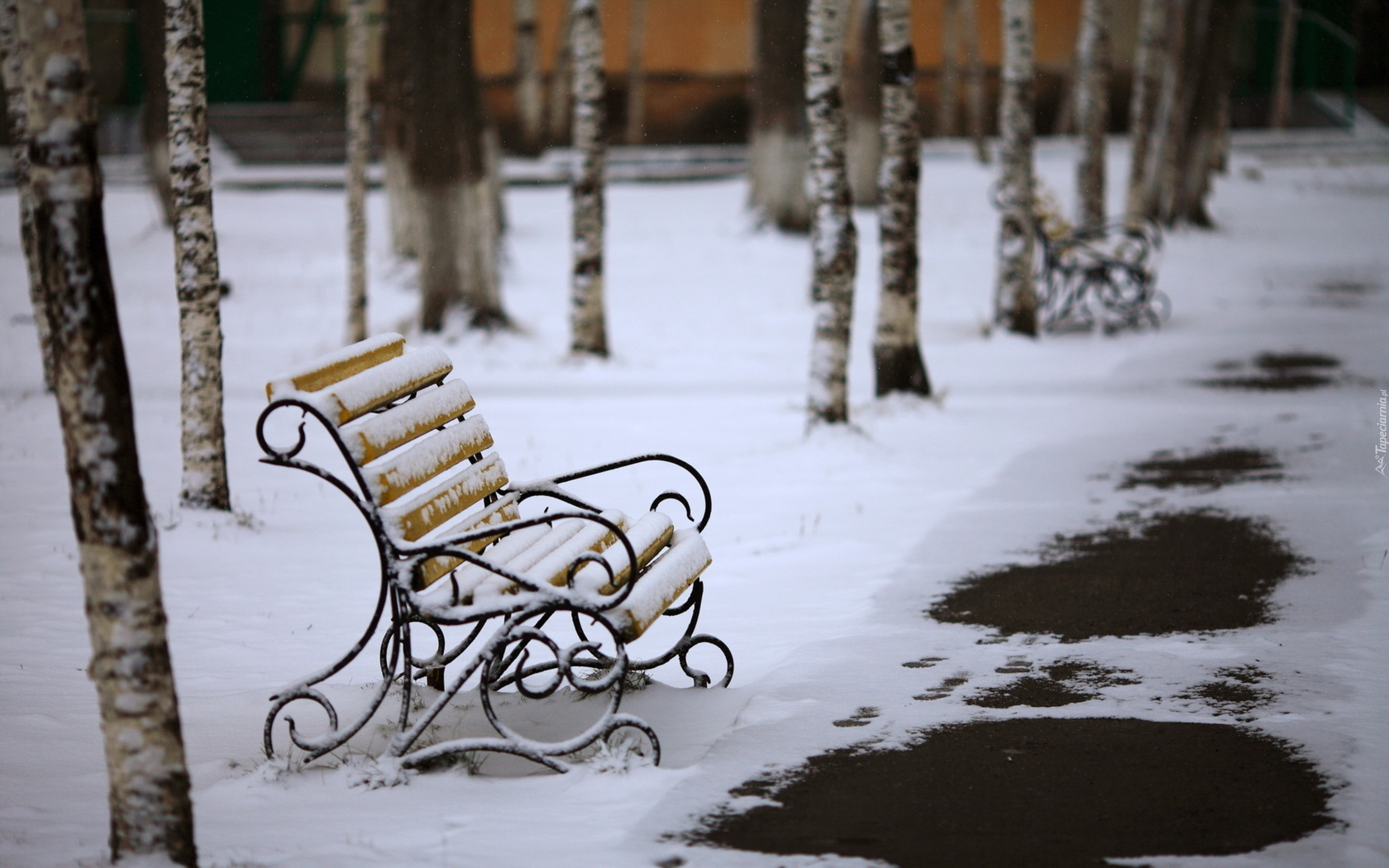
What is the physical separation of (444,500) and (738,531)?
287cm

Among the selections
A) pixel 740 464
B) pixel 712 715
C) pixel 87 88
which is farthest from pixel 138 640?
pixel 740 464

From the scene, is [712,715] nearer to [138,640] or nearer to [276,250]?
[138,640]

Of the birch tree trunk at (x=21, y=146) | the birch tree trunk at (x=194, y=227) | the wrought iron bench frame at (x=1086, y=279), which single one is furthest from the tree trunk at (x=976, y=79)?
the birch tree trunk at (x=194, y=227)

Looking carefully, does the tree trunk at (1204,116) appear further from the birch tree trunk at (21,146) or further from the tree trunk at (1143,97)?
the birch tree trunk at (21,146)

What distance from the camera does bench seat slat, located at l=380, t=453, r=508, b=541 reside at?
3.82 meters

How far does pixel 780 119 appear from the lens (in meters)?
19.0

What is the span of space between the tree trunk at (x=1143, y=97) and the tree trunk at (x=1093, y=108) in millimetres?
1769

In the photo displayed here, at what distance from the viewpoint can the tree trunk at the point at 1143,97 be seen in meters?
19.1

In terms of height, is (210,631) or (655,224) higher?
(655,224)

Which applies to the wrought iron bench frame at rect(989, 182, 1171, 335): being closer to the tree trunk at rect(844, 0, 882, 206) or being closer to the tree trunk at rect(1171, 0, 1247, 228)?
the tree trunk at rect(844, 0, 882, 206)

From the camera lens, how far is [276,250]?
59.7ft

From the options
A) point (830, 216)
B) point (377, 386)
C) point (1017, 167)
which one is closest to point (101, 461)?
point (377, 386)

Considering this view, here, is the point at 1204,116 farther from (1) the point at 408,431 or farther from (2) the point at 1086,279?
(1) the point at 408,431

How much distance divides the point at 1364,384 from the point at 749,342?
5555 mm
